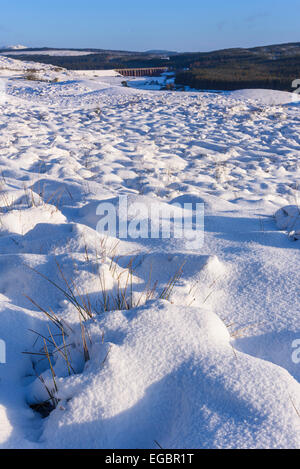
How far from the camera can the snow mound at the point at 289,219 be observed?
Answer: 2.38 meters

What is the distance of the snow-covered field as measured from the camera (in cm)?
91

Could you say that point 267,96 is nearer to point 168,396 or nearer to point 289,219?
point 289,219

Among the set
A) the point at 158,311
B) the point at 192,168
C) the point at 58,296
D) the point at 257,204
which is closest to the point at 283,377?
the point at 158,311

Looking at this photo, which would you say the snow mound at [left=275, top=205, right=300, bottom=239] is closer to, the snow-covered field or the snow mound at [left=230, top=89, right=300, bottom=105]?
the snow-covered field

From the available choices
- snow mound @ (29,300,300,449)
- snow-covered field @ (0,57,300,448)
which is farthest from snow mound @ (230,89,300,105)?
snow mound @ (29,300,300,449)

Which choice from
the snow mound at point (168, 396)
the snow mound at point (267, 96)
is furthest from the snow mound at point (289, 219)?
the snow mound at point (267, 96)

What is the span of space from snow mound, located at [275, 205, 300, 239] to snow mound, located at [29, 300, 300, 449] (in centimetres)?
150

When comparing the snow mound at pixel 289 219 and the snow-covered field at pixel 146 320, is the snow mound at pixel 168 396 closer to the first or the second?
the snow-covered field at pixel 146 320

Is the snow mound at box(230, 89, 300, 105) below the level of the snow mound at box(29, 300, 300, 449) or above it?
above

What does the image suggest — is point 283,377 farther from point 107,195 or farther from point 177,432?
point 107,195

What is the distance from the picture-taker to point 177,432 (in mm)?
895

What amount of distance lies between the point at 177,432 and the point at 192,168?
3.97m
